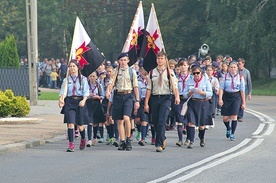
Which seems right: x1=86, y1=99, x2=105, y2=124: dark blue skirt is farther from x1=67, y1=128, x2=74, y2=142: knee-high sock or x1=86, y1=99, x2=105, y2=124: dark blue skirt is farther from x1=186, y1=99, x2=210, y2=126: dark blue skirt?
x1=186, y1=99, x2=210, y2=126: dark blue skirt

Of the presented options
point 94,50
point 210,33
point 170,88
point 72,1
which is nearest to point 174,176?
point 170,88

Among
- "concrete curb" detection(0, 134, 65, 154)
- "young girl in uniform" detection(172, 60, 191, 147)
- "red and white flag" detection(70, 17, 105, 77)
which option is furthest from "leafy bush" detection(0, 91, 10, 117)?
"young girl in uniform" detection(172, 60, 191, 147)

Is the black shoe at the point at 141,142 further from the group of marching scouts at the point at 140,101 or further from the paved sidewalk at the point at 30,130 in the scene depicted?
the paved sidewalk at the point at 30,130

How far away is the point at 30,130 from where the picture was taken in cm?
2019

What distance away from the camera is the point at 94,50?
17688 millimetres

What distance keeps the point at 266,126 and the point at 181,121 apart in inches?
189

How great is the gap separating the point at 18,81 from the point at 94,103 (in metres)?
17.3

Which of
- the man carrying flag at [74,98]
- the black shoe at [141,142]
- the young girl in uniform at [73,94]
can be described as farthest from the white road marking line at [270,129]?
the young girl in uniform at [73,94]

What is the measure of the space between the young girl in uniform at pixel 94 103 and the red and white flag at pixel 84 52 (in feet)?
1.10

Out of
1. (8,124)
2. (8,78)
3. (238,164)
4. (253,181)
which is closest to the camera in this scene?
(253,181)

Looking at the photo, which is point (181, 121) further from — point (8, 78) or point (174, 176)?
point (8, 78)

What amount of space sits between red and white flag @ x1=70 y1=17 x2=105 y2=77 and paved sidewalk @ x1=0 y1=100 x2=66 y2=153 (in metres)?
1.72

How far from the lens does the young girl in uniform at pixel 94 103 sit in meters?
17.9

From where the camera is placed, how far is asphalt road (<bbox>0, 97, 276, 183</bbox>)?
488 inches
